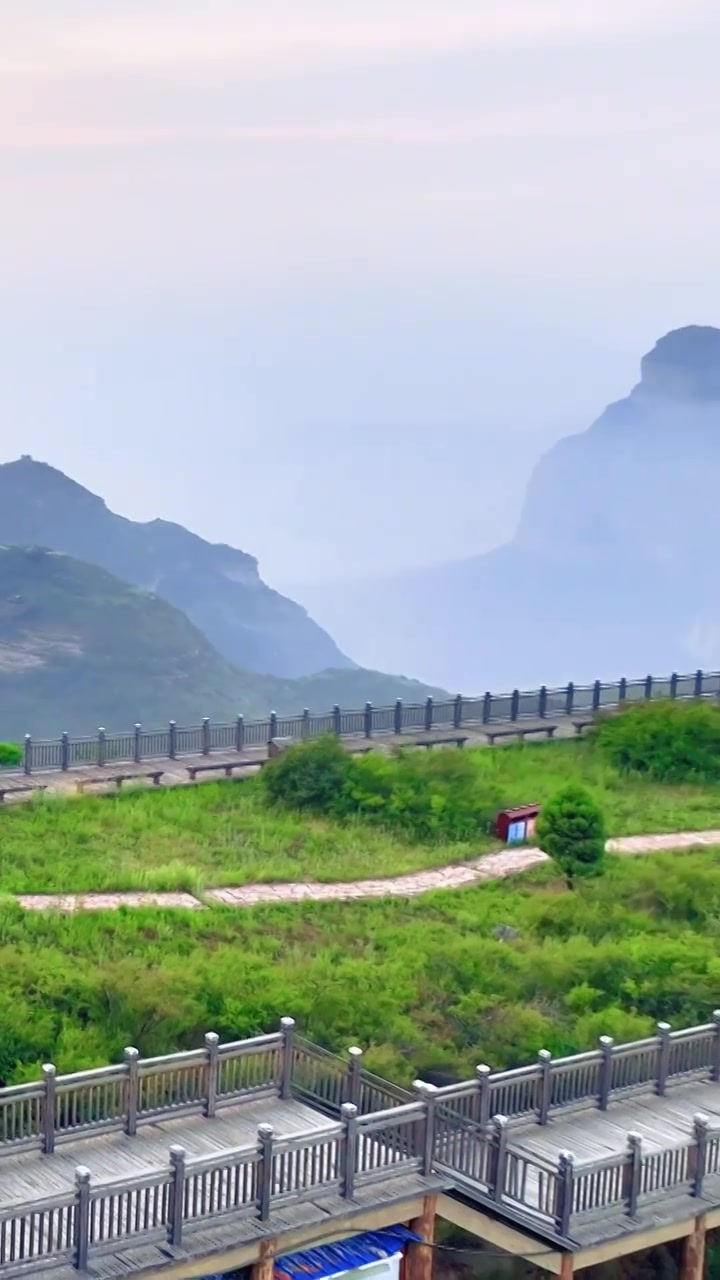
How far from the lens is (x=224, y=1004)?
749 inches

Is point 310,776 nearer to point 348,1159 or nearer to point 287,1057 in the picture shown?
point 287,1057

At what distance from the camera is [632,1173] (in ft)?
50.7

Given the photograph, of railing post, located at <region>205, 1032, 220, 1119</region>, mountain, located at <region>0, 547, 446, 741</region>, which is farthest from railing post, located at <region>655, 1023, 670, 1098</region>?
mountain, located at <region>0, 547, 446, 741</region>

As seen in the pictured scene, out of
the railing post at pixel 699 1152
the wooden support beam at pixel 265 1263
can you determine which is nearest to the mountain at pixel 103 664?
the railing post at pixel 699 1152

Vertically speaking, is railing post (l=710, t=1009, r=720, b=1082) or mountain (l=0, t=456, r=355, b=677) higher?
mountain (l=0, t=456, r=355, b=677)

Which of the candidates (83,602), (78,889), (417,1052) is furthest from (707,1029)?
(83,602)

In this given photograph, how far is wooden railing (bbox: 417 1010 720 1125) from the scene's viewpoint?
1596cm

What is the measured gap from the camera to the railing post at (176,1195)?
1311cm

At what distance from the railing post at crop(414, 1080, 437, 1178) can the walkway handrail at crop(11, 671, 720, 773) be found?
1678 centimetres

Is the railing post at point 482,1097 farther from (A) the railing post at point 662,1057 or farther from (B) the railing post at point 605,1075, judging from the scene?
(A) the railing post at point 662,1057

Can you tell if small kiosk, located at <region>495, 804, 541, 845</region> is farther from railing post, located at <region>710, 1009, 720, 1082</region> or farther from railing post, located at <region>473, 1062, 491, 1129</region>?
railing post, located at <region>473, 1062, 491, 1129</region>

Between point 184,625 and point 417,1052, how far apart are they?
401 feet

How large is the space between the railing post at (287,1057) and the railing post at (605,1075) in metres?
3.23

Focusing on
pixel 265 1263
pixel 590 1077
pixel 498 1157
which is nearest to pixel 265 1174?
pixel 265 1263
